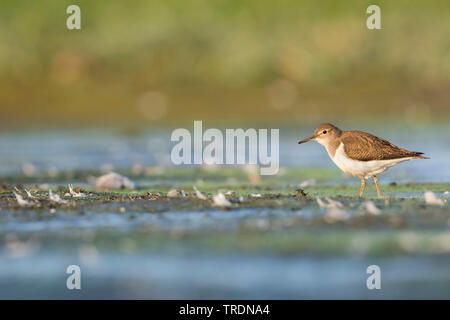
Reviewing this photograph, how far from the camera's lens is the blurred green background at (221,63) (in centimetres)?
2312

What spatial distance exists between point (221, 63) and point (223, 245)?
57.7 feet

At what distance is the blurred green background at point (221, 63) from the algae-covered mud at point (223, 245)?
12.2m

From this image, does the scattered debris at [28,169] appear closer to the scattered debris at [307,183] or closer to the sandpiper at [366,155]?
the scattered debris at [307,183]

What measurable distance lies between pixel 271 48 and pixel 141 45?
3844mm

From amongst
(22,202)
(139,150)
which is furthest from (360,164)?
(139,150)

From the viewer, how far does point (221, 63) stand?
2470 cm

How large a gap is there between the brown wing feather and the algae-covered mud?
535 mm

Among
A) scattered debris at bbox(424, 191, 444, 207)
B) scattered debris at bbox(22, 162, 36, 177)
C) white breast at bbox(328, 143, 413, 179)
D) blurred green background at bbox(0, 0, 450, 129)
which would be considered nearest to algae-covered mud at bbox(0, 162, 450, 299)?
scattered debris at bbox(424, 191, 444, 207)

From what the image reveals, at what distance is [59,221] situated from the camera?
866cm

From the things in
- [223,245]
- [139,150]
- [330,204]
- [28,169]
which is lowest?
[223,245]

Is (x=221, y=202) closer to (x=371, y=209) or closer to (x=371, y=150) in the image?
(x=371, y=209)

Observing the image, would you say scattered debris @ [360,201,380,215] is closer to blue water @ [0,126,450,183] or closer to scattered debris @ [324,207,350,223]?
scattered debris @ [324,207,350,223]

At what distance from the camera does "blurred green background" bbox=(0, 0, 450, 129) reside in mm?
23125
